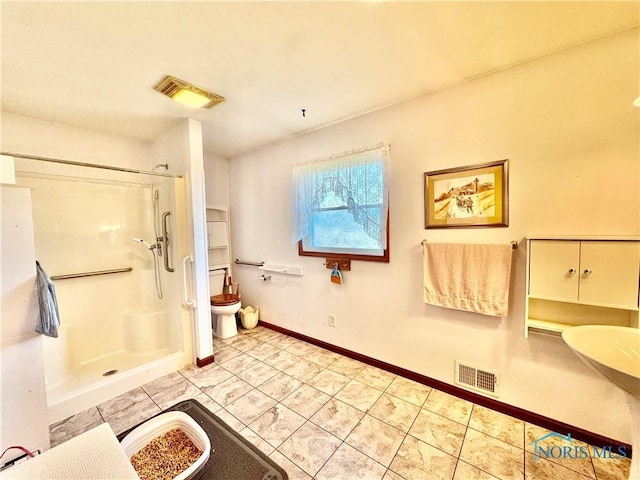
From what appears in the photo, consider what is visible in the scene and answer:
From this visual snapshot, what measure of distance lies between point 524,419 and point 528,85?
2.23m

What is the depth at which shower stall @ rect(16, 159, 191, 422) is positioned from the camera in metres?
2.27

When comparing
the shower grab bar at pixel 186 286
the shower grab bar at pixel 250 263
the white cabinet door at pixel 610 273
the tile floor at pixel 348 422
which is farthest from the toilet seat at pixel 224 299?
the white cabinet door at pixel 610 273

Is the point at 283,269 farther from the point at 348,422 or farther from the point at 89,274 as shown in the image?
the point at 89,274

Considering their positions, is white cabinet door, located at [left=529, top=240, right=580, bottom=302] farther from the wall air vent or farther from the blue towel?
the blue towel

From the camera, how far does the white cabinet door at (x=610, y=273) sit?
4.32 ft

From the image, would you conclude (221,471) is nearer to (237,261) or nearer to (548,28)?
(237,261)

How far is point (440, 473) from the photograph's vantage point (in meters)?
1.37

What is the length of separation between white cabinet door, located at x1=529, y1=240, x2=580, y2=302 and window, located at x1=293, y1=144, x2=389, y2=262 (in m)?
1.02

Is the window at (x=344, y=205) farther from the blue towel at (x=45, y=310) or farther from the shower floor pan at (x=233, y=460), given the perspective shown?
the blue towel at (x=45, y=310)

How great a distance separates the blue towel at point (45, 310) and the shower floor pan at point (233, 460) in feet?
2.75

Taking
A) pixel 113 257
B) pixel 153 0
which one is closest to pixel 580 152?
pixel 153 0

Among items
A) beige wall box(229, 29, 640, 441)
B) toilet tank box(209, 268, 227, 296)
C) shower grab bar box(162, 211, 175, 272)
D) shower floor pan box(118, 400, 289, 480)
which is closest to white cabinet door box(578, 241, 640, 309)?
beige wall box(229, 29, 640, 441)

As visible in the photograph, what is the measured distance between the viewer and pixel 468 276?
1833 millimetres

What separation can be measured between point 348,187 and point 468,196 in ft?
3.35
